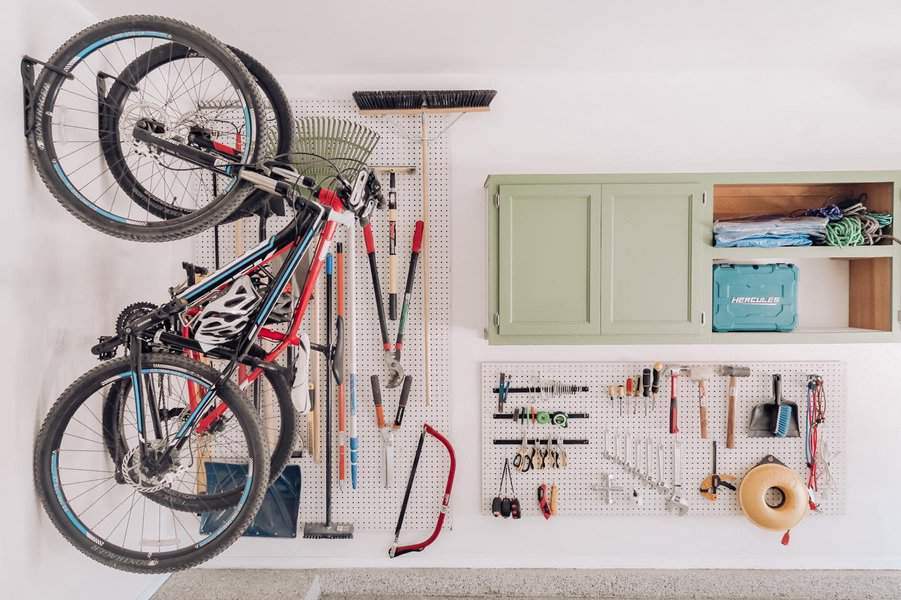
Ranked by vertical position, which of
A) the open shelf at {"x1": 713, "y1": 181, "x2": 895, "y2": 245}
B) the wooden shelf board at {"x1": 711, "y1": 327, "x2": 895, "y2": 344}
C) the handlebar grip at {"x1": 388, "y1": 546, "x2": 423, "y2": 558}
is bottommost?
the handlebar grip at {"x1": 388, "y1": 546, "x2": 423, "y2": 558}

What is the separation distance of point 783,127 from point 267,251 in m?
2.11

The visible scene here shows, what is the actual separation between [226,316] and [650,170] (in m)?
1.72

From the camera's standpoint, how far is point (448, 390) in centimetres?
220

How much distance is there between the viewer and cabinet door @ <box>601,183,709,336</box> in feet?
6.23

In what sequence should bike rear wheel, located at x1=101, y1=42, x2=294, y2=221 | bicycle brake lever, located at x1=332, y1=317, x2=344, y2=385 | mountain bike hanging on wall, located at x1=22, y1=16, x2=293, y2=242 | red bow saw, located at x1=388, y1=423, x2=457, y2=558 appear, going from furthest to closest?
1. red bow saw, located at x1=388, y1=423, x2=457, y2=558
2. bicycle brake lever, located at x1=332, y1=317, x2=344, y2=385
3. bike rear wheel, located at x1=101, y1=42, x2=294, y2=221
4. mountain bike hanging on wall, located at x1=22, y1=16, x2=293, y2=242

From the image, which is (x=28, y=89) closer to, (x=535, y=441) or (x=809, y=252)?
(x=535, y=441)

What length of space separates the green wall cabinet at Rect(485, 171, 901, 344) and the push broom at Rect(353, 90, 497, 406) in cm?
35

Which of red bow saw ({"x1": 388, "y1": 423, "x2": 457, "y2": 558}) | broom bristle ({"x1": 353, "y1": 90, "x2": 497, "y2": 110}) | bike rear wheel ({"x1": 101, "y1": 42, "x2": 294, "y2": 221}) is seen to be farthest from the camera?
red bow saw ({"x1": 388, "y1": 423, "x2": 457, "y2": 558})

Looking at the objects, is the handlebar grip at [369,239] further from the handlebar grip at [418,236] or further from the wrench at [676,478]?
the wrench at [676,478]

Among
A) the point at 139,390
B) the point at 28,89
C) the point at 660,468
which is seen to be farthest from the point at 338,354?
the point at 660,468

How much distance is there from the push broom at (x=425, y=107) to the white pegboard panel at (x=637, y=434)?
0.38m

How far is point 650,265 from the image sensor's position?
6.26 ft

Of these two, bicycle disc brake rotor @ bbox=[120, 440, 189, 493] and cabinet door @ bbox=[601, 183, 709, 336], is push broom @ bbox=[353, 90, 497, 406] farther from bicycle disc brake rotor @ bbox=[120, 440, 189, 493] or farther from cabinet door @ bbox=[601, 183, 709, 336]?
bicycle disc brake rotor @ bbox=[120, 440, 189, 493]

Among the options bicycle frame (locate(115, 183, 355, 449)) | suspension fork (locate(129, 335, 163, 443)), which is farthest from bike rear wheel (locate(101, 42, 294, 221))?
suspension fork (locate(129, 335, 163, 443))
